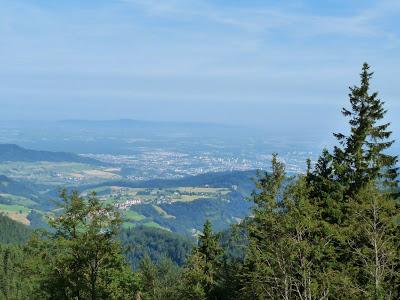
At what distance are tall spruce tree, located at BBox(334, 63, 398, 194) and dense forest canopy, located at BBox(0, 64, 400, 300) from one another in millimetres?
66

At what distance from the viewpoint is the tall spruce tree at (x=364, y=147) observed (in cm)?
3403

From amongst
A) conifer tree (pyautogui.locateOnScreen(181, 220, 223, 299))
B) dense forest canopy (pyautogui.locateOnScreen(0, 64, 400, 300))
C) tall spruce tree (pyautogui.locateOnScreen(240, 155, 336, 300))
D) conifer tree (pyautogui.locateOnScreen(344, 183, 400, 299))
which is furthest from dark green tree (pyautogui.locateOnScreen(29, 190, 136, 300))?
conifer tree (pyautogui.locateOnScreen(344, 183, 400, 299))

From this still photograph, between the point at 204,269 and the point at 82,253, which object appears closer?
the point at 82,253

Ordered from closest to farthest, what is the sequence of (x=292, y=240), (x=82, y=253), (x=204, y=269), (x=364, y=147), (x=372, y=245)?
1. (x=292, y=240)
2. (x=372, y=245)
3. (x=82, y=253)
4. (x=364, y=147)
5. (x=204, y=269)

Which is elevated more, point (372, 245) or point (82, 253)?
point (372, 245)

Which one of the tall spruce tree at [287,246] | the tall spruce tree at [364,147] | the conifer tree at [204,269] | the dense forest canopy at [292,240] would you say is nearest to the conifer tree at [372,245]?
the dense forest canopy at [292,240]

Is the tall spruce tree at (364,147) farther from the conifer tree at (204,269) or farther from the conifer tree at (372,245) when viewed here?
the conifer tree at (204,269)

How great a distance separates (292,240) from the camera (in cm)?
2105

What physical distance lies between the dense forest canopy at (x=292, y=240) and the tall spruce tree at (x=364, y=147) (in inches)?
2.6

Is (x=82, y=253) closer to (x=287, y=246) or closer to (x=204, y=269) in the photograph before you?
(x=287, y=246)

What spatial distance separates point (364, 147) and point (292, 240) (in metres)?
16.3

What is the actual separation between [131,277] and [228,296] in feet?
44.7

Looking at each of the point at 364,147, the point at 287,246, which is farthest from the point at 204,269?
the point at 287,246

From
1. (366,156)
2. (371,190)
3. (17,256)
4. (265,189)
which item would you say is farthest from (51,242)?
(17,256)
